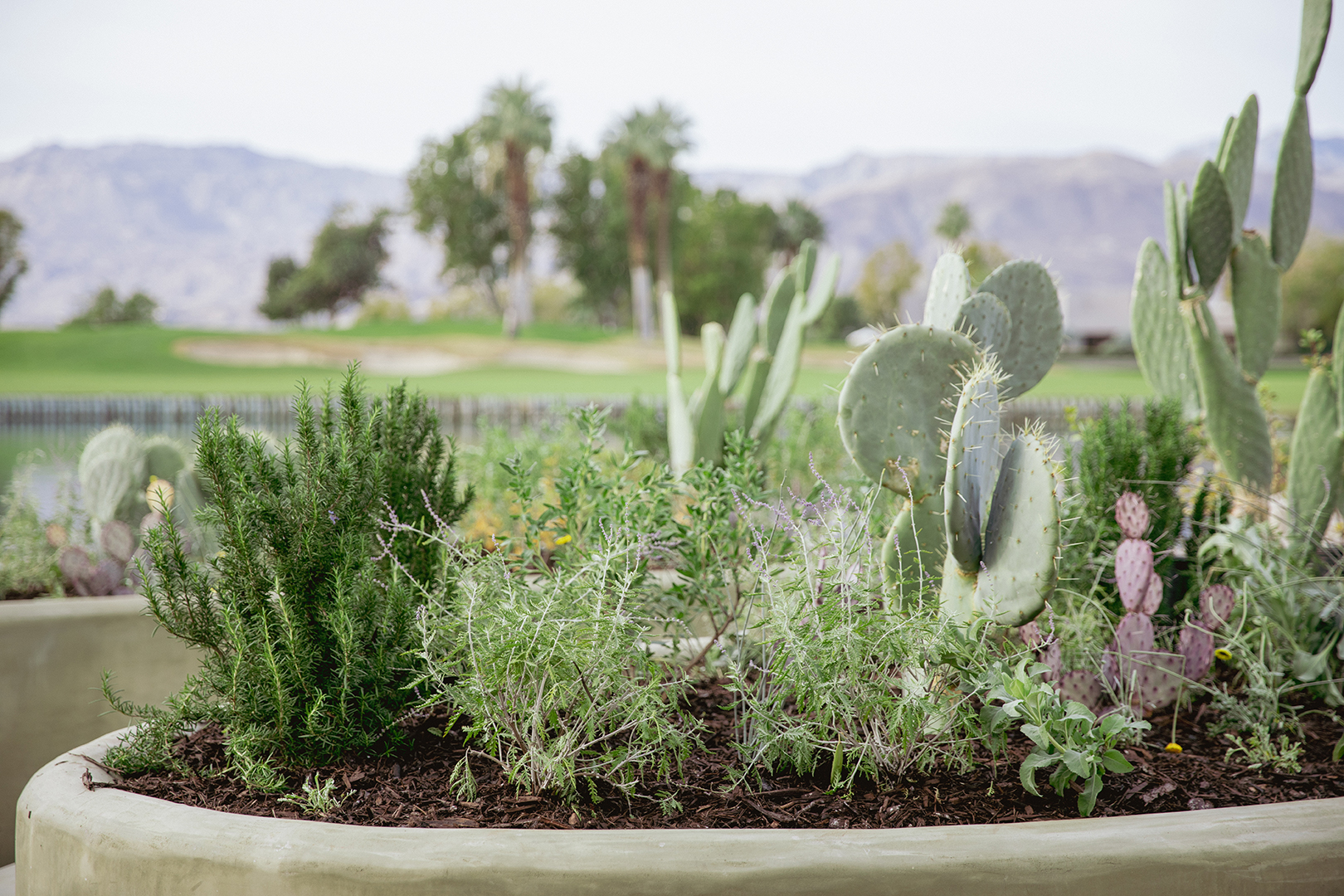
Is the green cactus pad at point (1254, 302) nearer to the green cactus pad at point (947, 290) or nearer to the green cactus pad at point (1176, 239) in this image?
the green cactus pad at point (1176, 239)

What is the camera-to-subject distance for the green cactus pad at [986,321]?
245 centimetres

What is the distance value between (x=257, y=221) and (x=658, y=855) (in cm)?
18798

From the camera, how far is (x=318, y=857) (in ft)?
4.58

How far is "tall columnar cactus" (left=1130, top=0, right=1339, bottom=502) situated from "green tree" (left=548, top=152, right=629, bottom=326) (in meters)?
44.1

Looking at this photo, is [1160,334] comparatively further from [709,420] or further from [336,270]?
[336,270]

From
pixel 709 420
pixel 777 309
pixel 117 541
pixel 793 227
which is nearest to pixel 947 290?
pixel 709 420

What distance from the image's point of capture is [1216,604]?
2.48 meters

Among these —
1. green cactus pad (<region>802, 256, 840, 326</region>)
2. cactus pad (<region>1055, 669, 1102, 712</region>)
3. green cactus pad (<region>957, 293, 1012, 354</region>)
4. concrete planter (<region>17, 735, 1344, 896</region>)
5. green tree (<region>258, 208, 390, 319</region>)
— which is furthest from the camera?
green tree (<region>258, 208, 390, 319</region>)

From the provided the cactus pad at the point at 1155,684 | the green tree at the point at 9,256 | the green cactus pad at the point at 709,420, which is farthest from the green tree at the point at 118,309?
the cactus pad at the point at 1155,684

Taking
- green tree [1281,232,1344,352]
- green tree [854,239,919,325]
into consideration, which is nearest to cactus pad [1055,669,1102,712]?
green tree [1281,232,1344,352]

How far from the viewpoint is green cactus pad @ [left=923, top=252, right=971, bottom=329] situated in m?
2.51

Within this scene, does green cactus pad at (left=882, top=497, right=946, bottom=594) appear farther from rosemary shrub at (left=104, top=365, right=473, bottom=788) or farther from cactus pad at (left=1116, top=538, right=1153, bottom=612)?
rosemary shrub at (left=104, top=365, right=473, bottom=788)

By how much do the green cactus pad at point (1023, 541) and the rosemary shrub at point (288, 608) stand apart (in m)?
1.18

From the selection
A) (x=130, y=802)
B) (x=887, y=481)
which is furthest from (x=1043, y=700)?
(x=130, y=802)
